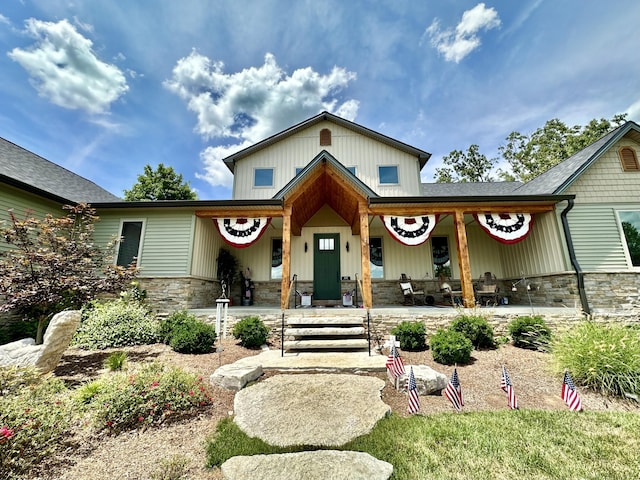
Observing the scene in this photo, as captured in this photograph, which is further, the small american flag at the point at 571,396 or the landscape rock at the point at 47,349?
the landscape rock at the point at 47,349

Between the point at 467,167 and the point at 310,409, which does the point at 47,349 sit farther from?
the point at 467,167

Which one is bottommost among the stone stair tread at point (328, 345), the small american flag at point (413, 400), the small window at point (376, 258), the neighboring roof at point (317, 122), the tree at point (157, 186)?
the small american flag at point (413, 400)

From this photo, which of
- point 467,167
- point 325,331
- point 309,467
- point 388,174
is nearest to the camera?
point 309,467

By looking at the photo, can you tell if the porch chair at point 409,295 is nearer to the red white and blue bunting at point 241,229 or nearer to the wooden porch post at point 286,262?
the wooden porch post at point 286,262

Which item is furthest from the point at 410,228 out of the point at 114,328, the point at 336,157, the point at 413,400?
the point at 114,328

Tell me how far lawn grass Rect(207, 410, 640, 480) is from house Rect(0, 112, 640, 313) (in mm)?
4409

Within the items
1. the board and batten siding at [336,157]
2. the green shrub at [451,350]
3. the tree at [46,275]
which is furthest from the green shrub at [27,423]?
the board and batten siding at [336,157]

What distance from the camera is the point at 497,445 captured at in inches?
105

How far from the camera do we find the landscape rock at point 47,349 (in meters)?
4.21

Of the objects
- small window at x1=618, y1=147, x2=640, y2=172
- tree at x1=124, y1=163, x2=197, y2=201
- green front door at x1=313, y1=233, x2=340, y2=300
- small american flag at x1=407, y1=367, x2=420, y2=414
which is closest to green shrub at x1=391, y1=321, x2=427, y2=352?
small american flag at x1=407, y1=367, x2=420, y2=414

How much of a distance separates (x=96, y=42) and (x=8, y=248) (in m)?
6.56

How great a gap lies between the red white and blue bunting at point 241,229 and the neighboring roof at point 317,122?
176 inches

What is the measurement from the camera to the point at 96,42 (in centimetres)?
820

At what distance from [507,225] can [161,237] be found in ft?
35.6
